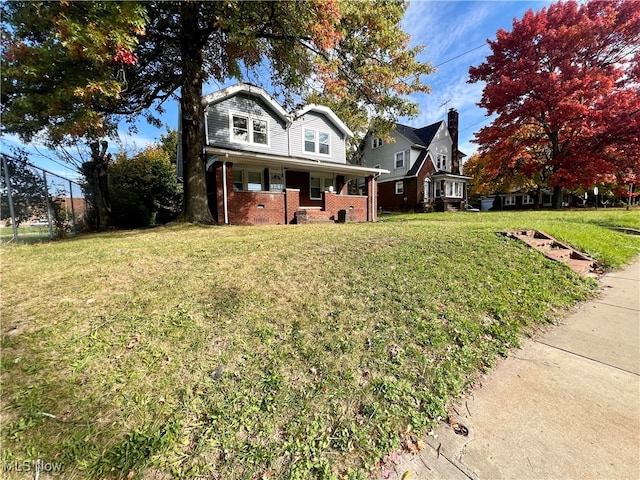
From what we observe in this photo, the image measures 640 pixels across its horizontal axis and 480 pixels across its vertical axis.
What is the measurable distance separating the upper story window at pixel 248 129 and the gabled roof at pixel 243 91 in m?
0.83

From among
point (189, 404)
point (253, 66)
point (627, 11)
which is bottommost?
point (189, 404)

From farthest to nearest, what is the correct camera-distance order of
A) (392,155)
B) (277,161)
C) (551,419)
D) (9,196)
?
(392,155), (277,161), (9,196), (551,419)

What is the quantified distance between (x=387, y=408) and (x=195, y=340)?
1734 millimetres

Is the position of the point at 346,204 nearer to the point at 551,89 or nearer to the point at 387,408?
the point at 387,408

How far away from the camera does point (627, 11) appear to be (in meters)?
16.0

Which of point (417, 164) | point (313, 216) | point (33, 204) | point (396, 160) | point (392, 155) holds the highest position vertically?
point (392, 155)

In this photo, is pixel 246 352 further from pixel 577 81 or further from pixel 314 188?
pixel 577 81

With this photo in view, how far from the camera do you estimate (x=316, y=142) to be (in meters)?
15.8

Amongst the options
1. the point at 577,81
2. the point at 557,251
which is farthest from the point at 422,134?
the point at 557,251

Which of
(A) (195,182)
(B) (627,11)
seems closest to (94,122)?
(A) (195,182)

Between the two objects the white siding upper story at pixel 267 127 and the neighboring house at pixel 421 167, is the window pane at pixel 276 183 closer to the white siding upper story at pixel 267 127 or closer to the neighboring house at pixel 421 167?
the white siding upper story at pixel 267 127

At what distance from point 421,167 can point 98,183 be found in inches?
853

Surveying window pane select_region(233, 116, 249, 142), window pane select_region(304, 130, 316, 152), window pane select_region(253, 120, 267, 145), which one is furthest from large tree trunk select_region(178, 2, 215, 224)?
window pane select_region(304, 130, 316, 152)

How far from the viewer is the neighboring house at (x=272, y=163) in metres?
11.3
